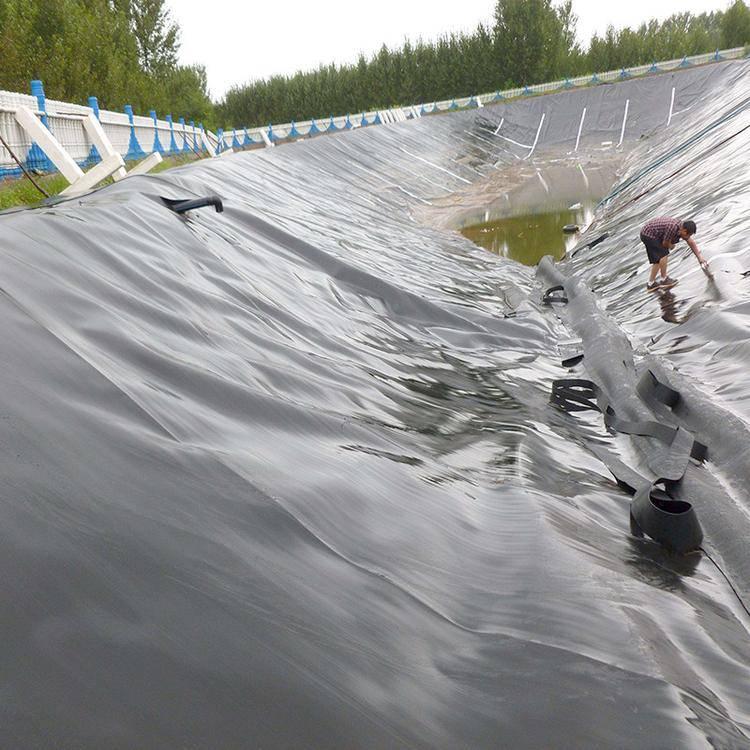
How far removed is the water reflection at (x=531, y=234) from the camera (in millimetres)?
11742

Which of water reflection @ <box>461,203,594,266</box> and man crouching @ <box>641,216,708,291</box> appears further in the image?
water reflection @ <box>461,203,594,266</box>

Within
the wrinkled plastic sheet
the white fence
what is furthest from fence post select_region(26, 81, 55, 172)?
the wrinkled plastic sheet

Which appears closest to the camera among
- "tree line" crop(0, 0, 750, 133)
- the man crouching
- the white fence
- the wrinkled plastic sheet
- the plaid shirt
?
the wrinkled plastic sheet

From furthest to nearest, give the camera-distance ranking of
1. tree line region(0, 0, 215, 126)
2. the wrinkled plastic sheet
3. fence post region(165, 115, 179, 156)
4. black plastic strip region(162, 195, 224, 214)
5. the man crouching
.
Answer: fence post region(165, 115, 179, 156), tree line region(0, 0, 215, 126), the man crouching, black plastic strip region(162, 195, 224, 214), the wrinkled plastic sheet

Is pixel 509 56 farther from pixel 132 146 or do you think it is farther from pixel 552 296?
pixel 552 296

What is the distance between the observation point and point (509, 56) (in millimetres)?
34062

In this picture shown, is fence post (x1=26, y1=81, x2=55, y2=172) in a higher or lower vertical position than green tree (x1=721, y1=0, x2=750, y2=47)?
lower

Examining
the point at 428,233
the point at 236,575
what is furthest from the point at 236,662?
the point at 428,233

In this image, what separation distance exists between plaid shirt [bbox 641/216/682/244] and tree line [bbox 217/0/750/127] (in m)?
30.4

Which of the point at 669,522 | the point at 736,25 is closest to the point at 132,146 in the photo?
the point at 669,522

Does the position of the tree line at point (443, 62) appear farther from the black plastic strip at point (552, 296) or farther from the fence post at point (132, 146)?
the black plastic strip at point (552, 296)

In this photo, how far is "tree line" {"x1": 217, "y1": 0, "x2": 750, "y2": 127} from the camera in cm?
3369

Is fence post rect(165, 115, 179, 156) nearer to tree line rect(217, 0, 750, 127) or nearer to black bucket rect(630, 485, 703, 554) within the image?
black bucket rect(630, 485, 703, 554)

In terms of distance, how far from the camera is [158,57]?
99.4 feet
